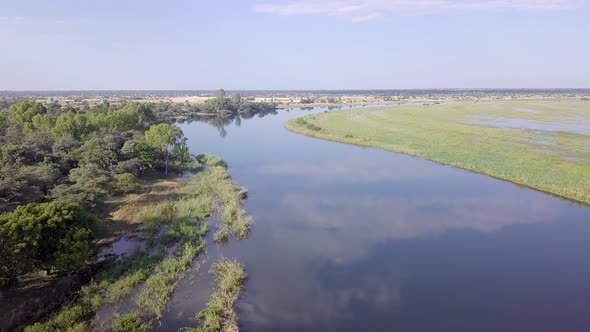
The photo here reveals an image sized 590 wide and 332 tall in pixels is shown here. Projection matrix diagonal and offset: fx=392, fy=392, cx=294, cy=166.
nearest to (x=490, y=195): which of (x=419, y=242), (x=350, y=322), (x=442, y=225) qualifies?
(x=442, y=225)

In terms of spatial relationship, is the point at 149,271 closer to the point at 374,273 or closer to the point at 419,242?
the point at 374,273

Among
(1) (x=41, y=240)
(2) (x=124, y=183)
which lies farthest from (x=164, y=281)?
(2) (x=124, y=183)

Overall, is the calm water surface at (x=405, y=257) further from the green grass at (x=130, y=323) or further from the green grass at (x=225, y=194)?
the green grass at (x=225, y=194)

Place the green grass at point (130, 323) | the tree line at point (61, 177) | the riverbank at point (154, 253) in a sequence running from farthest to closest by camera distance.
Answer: the tree line at point (61, 177), the riverbank at point (154, 253), the green grass at point (130, 323)

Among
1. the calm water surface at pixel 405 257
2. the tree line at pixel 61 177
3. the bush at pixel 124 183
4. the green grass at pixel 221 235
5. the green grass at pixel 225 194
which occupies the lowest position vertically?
the calm water surface at pixel 405 257

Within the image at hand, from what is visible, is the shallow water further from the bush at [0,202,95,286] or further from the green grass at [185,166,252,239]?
the bush at [0,202,95,286]

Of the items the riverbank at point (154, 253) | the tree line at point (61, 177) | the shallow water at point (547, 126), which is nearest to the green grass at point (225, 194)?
the riverbank at point (154, 253)

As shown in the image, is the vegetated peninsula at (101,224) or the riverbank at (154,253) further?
the vegetated peninsula at (101,224)
